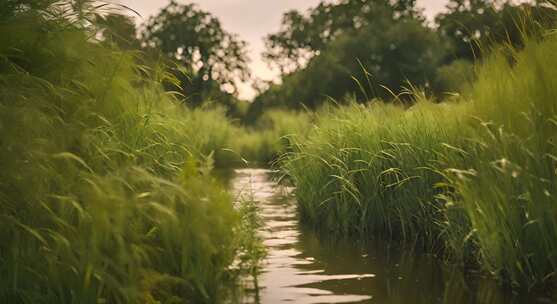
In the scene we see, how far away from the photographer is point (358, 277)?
538 cm

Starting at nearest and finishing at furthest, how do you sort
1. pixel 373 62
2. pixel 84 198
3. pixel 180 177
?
1. pixel 84 198
2. pixel 180 177
3. pixel 373 62

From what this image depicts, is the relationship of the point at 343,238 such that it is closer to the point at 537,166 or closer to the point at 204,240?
the point at 537,166

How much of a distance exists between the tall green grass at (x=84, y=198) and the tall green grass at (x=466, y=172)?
67.9 inches

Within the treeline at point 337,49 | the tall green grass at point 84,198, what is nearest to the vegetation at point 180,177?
the tall green grass at point 84,198

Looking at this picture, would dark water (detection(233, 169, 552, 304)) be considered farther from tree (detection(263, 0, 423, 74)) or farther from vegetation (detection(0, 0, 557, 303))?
tree (detection(263, 0, 423, 74))

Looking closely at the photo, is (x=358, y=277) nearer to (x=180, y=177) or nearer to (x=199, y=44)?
(x=180, y=177)

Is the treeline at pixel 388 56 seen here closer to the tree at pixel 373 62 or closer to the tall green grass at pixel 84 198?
the tree at pixel 373 62

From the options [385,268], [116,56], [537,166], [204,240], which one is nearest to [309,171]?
[385,268]

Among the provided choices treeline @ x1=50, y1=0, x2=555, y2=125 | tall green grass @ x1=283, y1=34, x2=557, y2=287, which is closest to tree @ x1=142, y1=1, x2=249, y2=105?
treeline @ x1=50, y1=0, x2=555, y2=125

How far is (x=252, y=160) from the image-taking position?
22.7 meters

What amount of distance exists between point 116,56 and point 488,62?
291cm

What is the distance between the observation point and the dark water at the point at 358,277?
4.74 m

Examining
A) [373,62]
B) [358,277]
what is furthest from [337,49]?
[358,277]

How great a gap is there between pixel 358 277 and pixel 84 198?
2.30 meters
